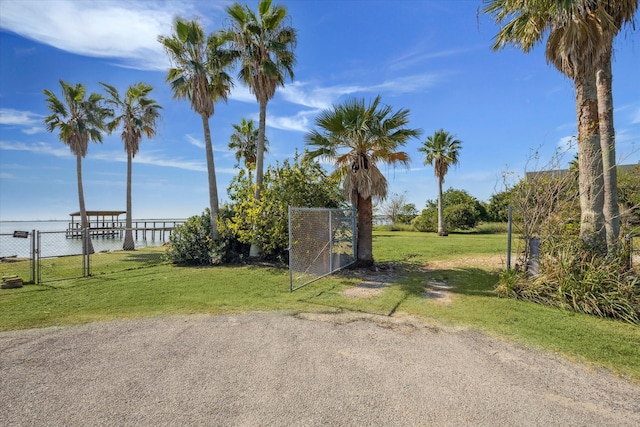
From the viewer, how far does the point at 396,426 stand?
2.76 m

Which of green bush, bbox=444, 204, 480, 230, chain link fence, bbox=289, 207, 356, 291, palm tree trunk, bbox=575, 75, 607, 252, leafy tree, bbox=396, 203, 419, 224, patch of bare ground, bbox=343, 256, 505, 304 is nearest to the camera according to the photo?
palm tree trunk, bbox=575, 75, 607, 252

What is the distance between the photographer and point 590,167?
716 centimetres

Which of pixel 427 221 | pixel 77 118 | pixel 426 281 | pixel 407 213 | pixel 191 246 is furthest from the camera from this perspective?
pixel 407 213

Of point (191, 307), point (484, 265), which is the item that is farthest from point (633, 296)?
point (191, 307)

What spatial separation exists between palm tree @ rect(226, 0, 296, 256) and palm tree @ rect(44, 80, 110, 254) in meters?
12.5

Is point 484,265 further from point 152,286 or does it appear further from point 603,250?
point 152,286

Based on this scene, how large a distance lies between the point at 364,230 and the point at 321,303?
4.21 m

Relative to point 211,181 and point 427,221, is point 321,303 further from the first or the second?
point 427,221

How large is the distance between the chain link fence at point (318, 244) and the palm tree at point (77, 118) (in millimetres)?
16640

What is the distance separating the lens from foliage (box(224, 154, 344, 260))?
1139 cm

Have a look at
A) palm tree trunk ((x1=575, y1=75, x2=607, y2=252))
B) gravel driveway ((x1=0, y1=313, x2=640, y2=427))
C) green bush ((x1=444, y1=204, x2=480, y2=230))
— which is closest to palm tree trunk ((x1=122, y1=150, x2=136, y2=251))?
gravel driveway ((x1=0, y1=313, x2=640, y2=427))

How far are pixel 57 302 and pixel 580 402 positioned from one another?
887 cm

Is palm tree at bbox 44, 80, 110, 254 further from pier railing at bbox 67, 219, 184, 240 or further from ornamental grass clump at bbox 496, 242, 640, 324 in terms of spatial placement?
ornamental grass clump at bbox 496, 242, 640, 324

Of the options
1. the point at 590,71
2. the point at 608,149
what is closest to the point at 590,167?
the point at 608,149
